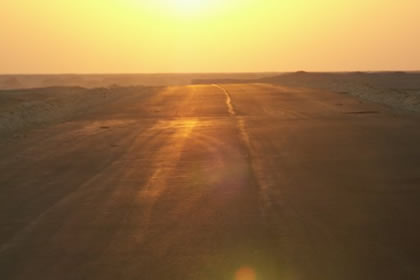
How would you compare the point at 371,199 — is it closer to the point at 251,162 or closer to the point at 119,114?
the point at 251,162

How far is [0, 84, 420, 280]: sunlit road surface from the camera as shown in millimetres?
6512

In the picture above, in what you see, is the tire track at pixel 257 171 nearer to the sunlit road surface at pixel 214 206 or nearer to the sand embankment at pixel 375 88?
the sunlit road surface at pixel 214 206

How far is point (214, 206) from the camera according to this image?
927cm

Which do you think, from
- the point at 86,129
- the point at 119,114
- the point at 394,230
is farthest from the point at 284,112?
the point at 394,230

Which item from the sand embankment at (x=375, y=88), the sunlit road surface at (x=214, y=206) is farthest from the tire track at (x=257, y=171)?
the sand embankment at (x=375, y=88)

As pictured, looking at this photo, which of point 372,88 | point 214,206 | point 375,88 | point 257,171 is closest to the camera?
point 214,206

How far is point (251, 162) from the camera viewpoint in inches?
522

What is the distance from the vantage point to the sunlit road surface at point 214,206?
6512 mm

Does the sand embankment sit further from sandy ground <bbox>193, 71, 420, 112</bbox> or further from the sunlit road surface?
the sunlit road surface

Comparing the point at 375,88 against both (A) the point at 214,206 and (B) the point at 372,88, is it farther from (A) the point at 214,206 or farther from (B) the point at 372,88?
(A) the point at 214,206

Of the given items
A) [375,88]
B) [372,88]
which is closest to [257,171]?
[372,88]

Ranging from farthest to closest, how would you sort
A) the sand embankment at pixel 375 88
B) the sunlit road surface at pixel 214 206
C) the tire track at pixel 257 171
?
the sand embankment at pixel 375 88 → the tire track at pixel 257 171 → the sunlit road surface at pixel 214 206

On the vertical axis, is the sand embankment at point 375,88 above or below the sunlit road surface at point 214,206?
below

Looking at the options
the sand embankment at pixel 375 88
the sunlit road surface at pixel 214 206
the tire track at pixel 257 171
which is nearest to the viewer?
the sunlit road surface at pixel 214 206
